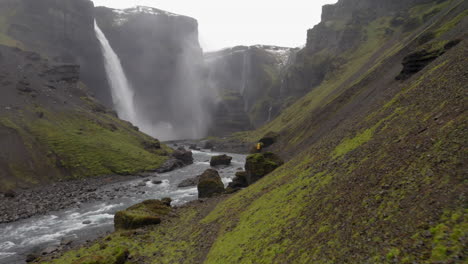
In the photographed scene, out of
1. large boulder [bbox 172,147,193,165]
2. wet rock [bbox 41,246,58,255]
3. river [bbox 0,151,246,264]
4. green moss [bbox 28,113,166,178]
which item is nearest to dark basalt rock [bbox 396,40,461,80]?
river [bbox 0,151,246,264]

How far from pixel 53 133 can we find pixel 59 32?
108 metres

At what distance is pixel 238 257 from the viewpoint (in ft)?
53.2

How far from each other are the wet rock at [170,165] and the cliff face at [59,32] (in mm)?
95398

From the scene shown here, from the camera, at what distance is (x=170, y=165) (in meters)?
83.3

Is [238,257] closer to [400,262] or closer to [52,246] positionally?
[400,262]

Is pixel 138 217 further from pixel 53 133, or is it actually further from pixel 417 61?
pixel 53 133

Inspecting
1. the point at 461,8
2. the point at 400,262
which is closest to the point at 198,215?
the point at 400,262

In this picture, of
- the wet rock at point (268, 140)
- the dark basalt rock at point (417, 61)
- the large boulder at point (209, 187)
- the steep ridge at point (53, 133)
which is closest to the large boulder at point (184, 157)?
the steep ridge at point (53, 133)

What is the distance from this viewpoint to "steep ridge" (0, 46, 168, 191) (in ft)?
209

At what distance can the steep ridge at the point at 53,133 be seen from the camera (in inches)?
2509

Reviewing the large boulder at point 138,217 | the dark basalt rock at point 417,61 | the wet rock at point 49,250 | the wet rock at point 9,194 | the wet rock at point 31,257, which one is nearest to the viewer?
the wet rock at point 31,257

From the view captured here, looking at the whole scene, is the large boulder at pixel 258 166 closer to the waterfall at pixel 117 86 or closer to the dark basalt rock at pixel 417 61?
the dark basalt rock at pixel 417 61

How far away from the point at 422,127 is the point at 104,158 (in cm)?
7699

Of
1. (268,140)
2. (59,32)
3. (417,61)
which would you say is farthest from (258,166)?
(59,32)
